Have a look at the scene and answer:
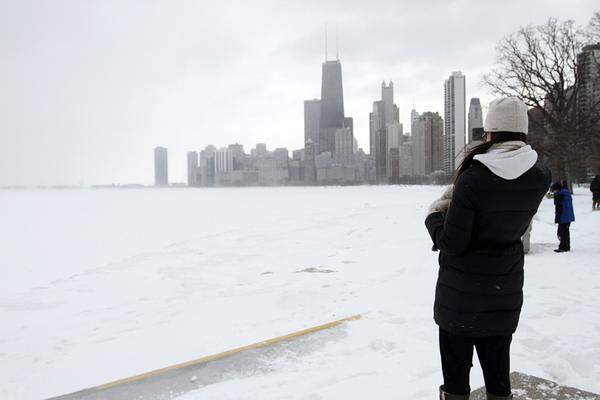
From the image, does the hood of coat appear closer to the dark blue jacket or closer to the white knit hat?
the white knit hat

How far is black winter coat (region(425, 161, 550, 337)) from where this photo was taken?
2.25 metres

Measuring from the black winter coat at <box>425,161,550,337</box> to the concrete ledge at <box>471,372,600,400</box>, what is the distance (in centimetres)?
125

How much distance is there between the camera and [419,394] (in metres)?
3.72

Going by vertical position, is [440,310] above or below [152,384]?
above

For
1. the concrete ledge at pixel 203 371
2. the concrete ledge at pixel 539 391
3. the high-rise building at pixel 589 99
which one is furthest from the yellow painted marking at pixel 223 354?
the high-rise building at pixel 589 99

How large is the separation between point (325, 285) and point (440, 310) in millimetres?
5643

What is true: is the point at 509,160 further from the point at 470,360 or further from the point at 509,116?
the point at 470,360

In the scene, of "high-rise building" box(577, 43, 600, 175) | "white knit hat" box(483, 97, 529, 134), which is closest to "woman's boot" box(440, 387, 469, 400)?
"white knit hat" box(483, 97, 529, 134)

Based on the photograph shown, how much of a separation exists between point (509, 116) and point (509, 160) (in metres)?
0.27

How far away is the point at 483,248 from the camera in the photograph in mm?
2354

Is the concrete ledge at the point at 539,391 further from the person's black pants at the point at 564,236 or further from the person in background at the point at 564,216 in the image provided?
the person's black pants at the point at 564,236

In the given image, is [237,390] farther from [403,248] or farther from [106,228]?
[106,228]

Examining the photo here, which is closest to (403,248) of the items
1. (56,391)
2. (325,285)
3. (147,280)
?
(325,285)

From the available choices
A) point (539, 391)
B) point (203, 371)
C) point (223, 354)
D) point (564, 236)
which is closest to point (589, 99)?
point (564, 236)
